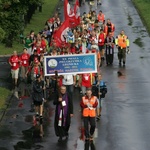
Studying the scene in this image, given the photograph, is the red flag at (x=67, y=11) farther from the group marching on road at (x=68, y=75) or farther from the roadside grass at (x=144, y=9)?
the roadside grass at (x=144, y=9)

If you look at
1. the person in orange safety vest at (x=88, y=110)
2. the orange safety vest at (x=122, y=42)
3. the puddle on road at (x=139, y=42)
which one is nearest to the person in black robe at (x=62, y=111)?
the person in orange safety vest at (x=88, y=110)

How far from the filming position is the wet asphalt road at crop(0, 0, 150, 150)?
1953cm

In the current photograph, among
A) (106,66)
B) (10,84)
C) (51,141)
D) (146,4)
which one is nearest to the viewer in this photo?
(51,141)

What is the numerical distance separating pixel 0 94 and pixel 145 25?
27.4 metres

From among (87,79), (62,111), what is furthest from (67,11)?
(62,111)

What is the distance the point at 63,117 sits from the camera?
20328 mm

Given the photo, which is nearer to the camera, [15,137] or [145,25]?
[15,137]

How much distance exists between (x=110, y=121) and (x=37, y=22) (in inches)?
1299

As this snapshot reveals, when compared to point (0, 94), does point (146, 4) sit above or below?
above

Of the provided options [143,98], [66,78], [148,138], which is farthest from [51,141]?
[143,98]

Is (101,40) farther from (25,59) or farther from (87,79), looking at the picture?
(87,79)

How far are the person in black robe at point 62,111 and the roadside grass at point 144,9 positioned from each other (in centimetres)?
3015

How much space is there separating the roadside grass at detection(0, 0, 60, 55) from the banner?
1596 cm

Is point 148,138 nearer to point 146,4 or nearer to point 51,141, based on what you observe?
point 51,141
